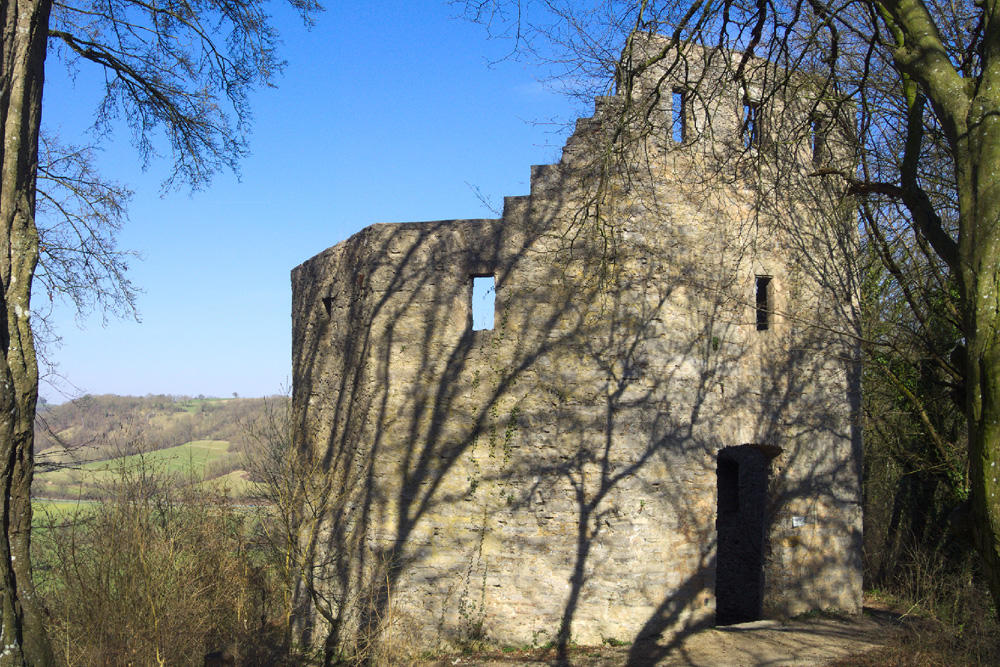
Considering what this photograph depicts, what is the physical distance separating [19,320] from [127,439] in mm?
4319

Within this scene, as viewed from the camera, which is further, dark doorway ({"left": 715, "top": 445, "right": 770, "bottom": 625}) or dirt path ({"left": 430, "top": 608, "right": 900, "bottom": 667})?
dark doorway ({"left": 715, "top": 445, "right": 770, "bottom": 625})

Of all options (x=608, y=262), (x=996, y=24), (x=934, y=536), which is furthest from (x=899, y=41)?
(x=934, y=536)

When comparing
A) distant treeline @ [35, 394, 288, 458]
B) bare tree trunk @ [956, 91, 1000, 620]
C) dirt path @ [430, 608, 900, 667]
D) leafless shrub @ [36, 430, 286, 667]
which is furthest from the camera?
distant treeline @ [35, 394, 288, 458]

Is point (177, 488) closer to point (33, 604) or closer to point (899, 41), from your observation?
point (33, 604)

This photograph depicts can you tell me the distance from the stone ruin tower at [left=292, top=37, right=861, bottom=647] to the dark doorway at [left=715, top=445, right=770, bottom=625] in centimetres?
171

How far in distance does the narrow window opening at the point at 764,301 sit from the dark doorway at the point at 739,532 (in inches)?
94.8

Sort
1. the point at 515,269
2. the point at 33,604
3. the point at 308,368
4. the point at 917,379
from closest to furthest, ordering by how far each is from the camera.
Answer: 1. the point at 33,604
2. the point at 515,269
3. the point at 308,368
4. the point at 917,379

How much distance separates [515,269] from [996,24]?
4.83 meters

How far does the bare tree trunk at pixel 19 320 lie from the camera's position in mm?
4551

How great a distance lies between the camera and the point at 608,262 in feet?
26.1

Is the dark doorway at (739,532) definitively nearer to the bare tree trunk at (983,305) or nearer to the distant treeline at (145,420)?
the bare tree trunk at (983,305)

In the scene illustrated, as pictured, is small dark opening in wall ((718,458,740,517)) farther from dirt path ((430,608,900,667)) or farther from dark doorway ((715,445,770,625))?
dirt path ((430,608,900,667))

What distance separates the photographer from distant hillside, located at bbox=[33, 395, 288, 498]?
8984 millimetres

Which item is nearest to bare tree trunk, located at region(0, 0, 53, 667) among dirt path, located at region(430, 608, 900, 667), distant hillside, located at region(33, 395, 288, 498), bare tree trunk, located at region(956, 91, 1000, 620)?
distant hillside, located at region(33, 395, 288, 498)
